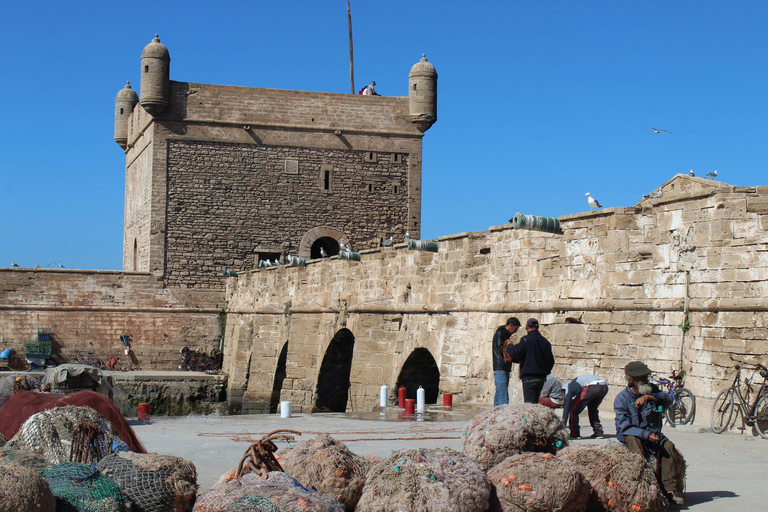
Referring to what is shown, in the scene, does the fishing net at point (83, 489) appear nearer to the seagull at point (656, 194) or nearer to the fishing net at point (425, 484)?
the fishing net at point (425, 484)

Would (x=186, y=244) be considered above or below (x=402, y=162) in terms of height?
below

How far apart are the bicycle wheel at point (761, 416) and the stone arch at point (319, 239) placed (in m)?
19.4

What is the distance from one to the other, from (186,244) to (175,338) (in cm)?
268

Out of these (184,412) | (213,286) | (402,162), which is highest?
(402,162)

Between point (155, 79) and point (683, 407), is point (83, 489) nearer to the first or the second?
point (683, 407)

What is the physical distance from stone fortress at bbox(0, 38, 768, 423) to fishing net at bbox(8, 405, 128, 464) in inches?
218

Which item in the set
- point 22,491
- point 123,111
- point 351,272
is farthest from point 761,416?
point 123,111

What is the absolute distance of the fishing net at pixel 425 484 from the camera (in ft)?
13.9

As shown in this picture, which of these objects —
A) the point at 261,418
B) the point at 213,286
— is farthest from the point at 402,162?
the point at 261,418

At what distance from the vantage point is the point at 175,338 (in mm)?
25234

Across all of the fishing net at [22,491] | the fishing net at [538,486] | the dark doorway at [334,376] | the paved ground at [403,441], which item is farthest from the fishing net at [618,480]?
the dark doorway at [334,376]

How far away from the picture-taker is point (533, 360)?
7727 mm

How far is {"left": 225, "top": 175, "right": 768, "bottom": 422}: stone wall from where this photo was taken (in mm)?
8367

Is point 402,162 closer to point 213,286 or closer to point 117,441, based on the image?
point 213,286
